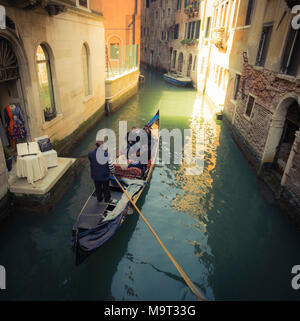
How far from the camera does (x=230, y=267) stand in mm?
4543

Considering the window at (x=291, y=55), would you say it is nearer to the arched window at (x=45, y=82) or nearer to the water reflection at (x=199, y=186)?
the water reflection at (x=199, y=186)

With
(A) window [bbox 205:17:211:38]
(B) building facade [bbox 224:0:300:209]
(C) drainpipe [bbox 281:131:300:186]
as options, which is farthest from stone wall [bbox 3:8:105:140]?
(A) window [bbox 205:17:211:38]

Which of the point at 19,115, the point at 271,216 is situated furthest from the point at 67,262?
the point at 271,216

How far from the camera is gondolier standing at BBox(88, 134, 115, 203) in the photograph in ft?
16.5

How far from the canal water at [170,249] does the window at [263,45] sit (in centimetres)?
422

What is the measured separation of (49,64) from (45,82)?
57cm

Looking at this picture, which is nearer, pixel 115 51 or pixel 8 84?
pixel 8 84

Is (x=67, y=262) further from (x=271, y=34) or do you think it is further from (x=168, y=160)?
(x=271, y=34)

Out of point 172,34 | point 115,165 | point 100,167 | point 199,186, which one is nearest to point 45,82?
point 115,165

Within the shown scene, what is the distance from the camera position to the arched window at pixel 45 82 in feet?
23.8

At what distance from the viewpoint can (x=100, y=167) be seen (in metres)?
5.14

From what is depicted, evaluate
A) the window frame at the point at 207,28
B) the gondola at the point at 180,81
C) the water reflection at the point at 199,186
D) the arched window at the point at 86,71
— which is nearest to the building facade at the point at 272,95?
the water reflection at the point at 199,186

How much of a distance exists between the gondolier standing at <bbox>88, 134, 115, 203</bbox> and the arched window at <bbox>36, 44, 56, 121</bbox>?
133 inches

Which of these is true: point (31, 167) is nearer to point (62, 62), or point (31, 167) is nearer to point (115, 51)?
point (62, 62)
